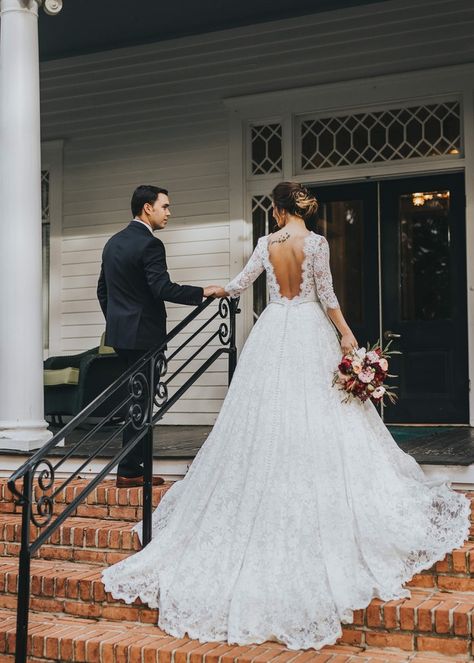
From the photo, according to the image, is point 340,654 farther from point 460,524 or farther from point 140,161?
point 140,161

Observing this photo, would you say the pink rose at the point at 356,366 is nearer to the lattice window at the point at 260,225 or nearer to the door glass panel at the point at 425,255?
the door glass panel at the point at 425,255

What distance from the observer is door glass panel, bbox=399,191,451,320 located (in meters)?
7.92

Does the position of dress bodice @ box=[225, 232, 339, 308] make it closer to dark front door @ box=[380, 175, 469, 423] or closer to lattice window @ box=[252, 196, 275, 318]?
dark front door @ box=[380, 175, 469, 423]

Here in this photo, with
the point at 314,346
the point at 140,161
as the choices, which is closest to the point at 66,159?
the point at 140,161

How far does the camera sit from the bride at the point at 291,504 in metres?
4.02

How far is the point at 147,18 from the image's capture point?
8602 mm

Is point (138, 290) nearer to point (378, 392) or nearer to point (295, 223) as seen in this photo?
point (295, 223)

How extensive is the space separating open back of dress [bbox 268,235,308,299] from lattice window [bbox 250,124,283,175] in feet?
12.3

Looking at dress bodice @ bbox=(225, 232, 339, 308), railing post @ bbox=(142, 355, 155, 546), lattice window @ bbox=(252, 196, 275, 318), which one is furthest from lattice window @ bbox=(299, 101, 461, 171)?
railing post @ bbox=(142, 355, 155, 546)

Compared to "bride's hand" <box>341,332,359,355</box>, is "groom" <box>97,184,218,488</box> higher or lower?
higher

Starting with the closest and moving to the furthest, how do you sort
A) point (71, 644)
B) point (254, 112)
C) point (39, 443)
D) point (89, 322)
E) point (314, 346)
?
point (71, 644) < point (314, 346) < point (39, 443) < point (254, 112) < point (89, 322)

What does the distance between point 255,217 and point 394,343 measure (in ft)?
5.87

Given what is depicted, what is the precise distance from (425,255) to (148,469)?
397 centimetres

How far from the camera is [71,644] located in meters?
4.18
